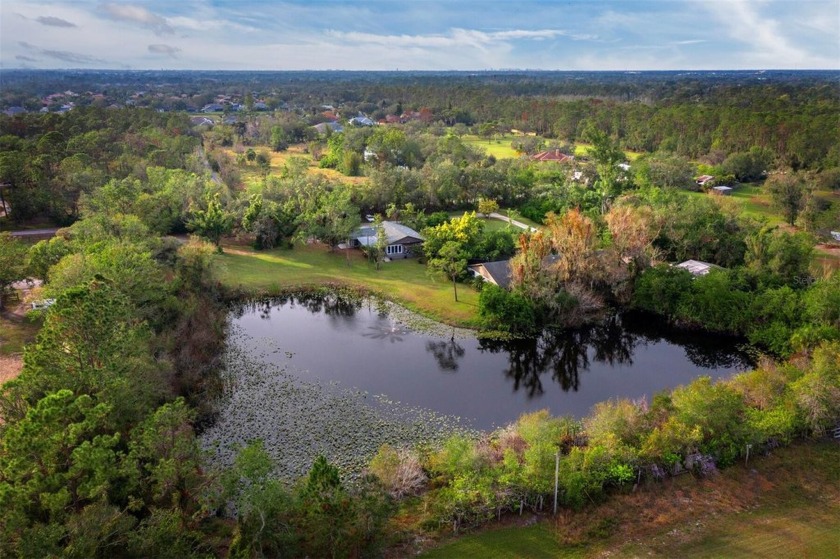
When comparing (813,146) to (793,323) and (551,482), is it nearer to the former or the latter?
(793,323)

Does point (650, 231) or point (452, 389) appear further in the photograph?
point (650, 231)

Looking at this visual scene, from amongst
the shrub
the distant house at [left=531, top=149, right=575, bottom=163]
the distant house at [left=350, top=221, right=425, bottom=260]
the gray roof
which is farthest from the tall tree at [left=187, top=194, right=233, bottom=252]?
the distant house at [left=531, top=149, right=575, bottom=163]

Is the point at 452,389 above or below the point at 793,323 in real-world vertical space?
below

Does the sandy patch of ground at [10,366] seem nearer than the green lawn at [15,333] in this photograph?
Yes

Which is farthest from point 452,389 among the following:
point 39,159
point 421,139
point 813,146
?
point 813,146

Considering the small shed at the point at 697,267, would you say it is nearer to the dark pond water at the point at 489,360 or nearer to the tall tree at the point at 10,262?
the dark pond water at the point at 489,360

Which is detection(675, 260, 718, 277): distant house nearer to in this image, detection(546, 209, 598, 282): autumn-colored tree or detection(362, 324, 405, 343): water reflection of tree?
detection(546, 209, 598, 282): autumn-colored tree

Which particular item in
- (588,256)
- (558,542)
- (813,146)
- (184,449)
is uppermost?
(813,146)

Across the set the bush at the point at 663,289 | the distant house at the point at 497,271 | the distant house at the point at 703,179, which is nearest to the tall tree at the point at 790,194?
the distant house at the point at 703,179
